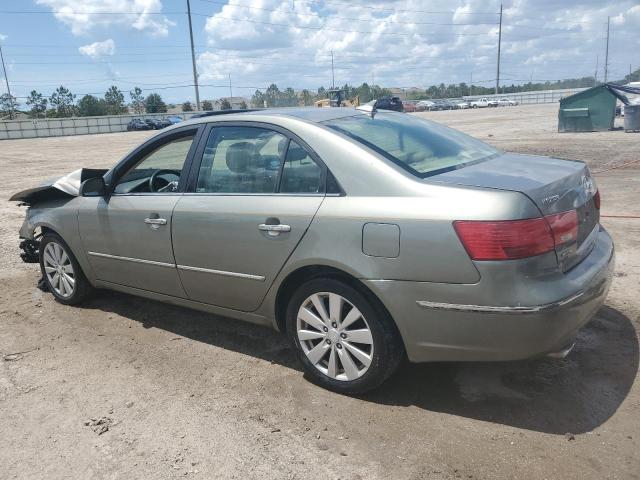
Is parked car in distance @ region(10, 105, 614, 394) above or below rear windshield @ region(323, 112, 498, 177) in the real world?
below

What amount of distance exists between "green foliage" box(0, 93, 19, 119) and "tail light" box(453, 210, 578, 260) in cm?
8306

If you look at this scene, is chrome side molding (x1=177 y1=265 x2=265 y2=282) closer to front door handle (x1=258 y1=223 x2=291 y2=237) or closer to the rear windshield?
front door handle (x1=258 y1=223 x2=291 y2=237)

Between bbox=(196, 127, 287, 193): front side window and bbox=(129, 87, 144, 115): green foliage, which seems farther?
bbox=(129, 87, 144, 115): green foliage

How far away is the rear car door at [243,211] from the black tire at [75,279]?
1.52 metres

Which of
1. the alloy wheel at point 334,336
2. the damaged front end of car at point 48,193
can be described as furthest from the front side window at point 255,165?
the damaged front end of car at point 48,193

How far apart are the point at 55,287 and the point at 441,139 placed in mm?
3853

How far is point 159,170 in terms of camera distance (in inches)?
194

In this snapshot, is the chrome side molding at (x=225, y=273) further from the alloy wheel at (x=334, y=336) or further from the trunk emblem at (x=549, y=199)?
the trunk emblem at (x=549, y=199)

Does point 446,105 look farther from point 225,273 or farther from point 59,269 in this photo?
point 225,273

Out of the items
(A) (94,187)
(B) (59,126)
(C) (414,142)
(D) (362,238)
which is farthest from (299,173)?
(B) (59,126)

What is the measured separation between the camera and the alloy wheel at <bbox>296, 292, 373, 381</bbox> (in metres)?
3.17

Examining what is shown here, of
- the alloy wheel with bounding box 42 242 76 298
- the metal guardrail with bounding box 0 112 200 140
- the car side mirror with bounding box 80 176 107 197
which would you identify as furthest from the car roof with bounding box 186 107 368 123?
the metal guardrail with bounding box 0 112 200 140

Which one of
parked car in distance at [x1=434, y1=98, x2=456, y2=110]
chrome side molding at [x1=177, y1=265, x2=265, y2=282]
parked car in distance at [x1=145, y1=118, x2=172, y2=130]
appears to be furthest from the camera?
parked car in distance at [x1=434, y1=98, x2=456, y2=110]

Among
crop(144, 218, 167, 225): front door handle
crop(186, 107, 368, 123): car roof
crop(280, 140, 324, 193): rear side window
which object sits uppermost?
crop(186, 107, 368, 123): car roof
